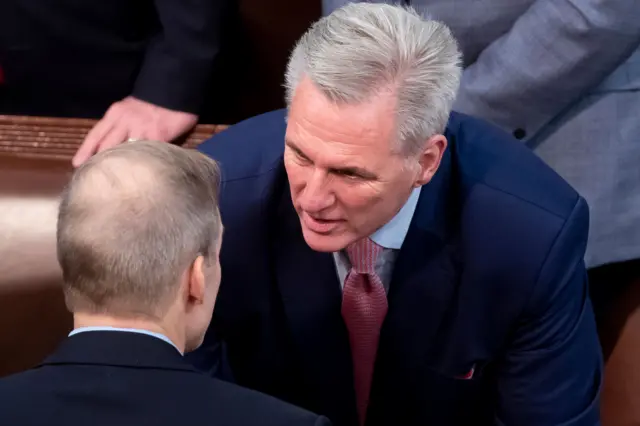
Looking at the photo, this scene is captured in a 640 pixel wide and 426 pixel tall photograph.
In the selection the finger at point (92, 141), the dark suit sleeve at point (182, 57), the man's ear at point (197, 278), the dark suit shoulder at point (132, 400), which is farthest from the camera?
the dark suit sleeve at point (182, 57)

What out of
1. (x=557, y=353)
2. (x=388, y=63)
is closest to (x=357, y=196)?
(x=388, y=63)

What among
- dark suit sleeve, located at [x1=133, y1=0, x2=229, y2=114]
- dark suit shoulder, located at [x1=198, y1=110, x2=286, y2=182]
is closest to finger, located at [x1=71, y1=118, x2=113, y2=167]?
dark suit sleeve, located at [x1=133, y1=0, x2=229, y2=114]

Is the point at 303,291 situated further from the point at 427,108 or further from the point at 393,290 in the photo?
the point at 427,108

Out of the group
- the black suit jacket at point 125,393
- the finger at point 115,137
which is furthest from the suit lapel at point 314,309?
the finger at point 115,137

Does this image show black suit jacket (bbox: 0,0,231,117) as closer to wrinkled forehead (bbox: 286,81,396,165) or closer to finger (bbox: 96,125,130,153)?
finger (bbox: 96,125,130,153)

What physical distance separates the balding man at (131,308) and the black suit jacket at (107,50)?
2.25 ft

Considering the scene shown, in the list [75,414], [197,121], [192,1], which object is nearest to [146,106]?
[197,121]

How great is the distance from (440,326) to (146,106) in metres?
0.70

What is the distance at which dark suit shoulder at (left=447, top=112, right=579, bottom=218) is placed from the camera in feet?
→ 3.84

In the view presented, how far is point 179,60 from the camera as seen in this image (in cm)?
163

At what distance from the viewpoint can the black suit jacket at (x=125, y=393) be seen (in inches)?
33.4

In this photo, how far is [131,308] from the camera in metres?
0.92

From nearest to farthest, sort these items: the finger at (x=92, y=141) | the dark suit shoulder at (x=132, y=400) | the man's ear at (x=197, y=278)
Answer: the dark suit shoulder at (x=132, y=400) < the man's ear at (x=197, y=278) < the finger at (x=92, y=141)

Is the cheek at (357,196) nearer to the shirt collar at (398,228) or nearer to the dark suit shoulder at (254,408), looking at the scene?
the shirt collar at (398,228)
